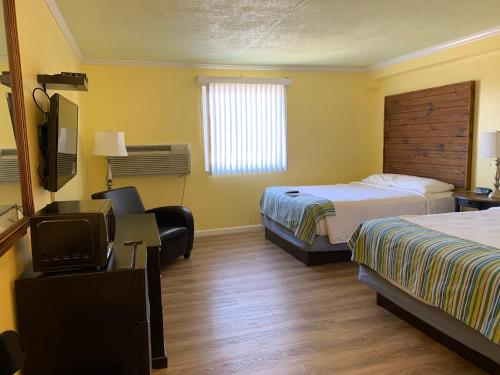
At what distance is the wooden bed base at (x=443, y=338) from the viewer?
2057mm

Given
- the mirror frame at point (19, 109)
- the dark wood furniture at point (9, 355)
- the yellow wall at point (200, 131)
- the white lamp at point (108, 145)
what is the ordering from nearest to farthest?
the dark wood furniture at point (9, 355) < the mirror frame at point (19, 109) < the white lamp at point (108, 145) < the yellow wall at point (200, 131)

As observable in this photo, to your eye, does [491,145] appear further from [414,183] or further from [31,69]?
[31,69]

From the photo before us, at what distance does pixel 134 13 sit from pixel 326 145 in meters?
3.40

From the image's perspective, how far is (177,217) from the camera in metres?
4.05

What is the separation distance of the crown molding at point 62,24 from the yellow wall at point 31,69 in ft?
0.18

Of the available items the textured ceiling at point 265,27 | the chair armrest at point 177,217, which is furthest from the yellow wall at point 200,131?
the chair armrest at point 177,217

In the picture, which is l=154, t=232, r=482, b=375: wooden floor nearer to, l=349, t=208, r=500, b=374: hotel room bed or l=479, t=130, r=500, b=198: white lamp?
l=349, t=208, r=500, b=374: hotel room bed

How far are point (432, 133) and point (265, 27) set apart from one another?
254cm

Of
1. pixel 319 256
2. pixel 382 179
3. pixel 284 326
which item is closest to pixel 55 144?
pixel 284 326

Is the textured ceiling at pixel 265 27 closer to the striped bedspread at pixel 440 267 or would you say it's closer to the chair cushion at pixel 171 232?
the striped bedspread at pixel 440 267

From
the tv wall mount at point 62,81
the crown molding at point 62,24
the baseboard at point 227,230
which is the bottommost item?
the baseboard at point 227,230

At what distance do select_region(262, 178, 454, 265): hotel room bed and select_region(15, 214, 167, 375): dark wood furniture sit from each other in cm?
245

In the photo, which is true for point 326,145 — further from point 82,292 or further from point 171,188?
point 82,292

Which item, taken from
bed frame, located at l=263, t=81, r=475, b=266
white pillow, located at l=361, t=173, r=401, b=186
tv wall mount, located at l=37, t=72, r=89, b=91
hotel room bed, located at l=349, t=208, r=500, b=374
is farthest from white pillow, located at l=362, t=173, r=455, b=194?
tv wall mount, located at l=37, t=72, r=89, b=91
